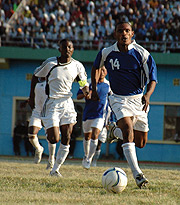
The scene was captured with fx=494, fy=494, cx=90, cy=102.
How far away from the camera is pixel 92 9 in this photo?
25547 mm

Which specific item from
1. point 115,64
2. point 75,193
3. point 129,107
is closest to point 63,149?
point 129,107

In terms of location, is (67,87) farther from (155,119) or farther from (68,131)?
(155,119)

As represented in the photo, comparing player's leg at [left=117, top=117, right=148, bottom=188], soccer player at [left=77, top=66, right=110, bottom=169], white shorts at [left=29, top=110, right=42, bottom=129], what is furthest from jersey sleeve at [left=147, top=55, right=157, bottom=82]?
white shorts at [left=29, top=110, right=42, bottom=129]

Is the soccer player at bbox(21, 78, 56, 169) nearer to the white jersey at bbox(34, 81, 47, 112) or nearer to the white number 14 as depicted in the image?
the white jersey at bbox(34, 81, 47, 112)

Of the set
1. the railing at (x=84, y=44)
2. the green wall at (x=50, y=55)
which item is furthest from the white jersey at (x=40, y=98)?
the green wall at (x=50, y=55)

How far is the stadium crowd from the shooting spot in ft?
76.4

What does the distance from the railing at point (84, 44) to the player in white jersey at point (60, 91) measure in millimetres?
13171

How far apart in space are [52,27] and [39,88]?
39.6ft

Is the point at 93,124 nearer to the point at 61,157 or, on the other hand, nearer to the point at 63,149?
the point at 63,149

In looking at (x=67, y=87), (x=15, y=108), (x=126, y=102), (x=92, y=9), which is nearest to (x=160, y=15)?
(x=92, y=9)

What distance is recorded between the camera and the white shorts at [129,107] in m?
7.44

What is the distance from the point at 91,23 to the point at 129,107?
17715mm

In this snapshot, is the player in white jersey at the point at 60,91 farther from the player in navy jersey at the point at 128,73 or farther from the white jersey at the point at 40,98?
the white jersey at the point at 40,98

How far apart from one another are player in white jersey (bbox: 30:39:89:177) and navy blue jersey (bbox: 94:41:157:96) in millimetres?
1673
